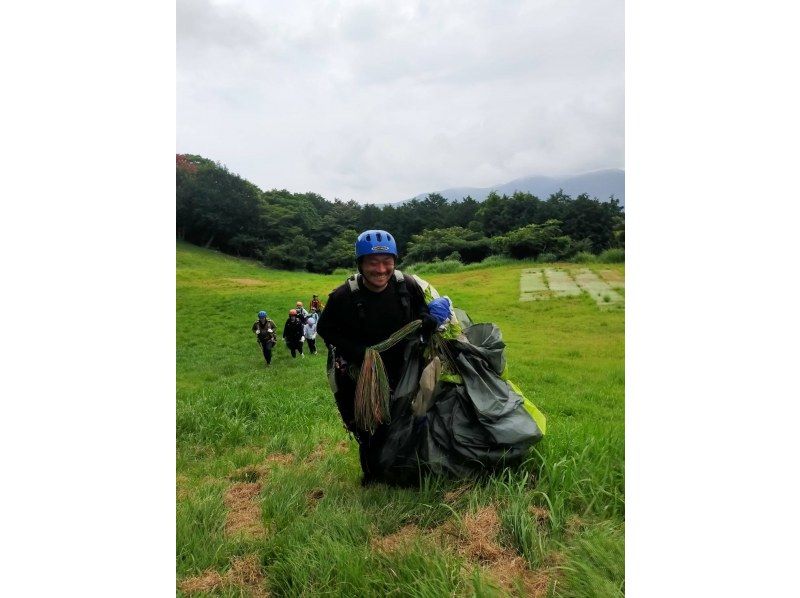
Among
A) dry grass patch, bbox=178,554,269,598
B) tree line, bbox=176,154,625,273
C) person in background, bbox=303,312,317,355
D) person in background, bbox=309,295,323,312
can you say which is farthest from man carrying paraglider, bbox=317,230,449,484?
person in background, bbox=303,312,317,355

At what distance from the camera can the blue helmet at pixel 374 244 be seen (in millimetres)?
1715

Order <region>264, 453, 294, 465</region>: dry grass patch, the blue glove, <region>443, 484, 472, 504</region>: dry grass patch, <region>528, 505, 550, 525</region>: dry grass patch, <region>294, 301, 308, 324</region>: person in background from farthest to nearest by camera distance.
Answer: <region>294, 301, 308, 324</region>: person in background < <region>264, 453, 294, 465</region>: dry grass patch < the blue glove < <region>443, 484, 472, 504</region>: dry grass patch < <region>528, 505, 550, 525</region>: dry grass patch

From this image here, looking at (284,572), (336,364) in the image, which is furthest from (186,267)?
(284,572)

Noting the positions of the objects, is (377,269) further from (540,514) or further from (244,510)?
(244,510)

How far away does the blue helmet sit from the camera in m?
1.71

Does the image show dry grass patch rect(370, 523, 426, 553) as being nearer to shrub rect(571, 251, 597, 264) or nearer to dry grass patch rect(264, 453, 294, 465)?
dry grass patch rect(264, 453, 294, 465)

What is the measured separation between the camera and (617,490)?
1634 mm

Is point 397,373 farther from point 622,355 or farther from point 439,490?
point 622,355

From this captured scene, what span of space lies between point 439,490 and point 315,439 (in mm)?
1319

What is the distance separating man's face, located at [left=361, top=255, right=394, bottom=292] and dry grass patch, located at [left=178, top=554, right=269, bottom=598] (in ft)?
3.68

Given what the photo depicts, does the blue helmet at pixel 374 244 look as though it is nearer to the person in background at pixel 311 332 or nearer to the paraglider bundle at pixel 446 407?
the paraglider bundle at pixel 446 407

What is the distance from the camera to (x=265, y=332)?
12.6 feet

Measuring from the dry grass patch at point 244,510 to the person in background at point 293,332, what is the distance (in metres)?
1.61

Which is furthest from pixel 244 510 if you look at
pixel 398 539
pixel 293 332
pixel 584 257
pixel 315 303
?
pixel 293 332
